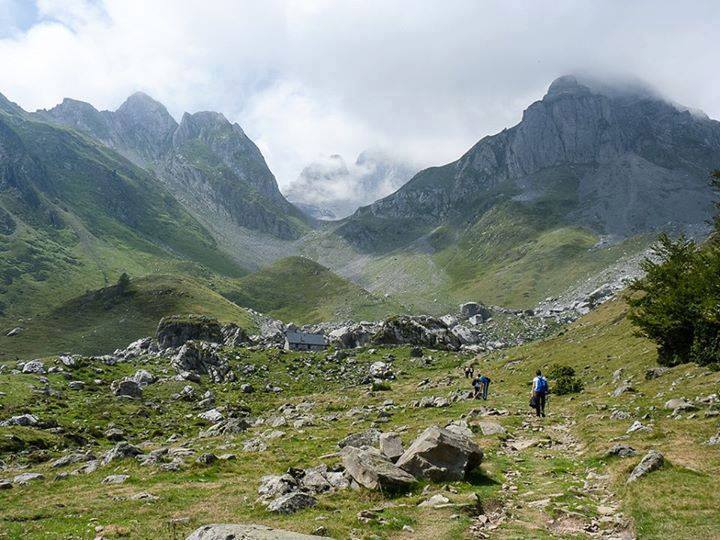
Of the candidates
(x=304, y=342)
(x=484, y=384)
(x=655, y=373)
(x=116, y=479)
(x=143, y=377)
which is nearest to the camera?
(x=116, y=479)

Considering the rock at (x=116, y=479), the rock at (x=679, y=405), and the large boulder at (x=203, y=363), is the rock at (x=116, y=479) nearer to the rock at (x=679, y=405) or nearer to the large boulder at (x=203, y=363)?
the rock at (x=679, y=405)

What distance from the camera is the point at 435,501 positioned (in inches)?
699

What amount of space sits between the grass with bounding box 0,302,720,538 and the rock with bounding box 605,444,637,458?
0.56 m

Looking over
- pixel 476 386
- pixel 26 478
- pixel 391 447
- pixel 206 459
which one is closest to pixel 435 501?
pixel 391 447

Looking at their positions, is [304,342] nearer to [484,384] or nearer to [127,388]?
[127,388]

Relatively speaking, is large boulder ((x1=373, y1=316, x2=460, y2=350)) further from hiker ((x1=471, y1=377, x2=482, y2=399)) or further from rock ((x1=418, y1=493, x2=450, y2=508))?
rock ((x1=418, y1=493, x2=450, y2=508))

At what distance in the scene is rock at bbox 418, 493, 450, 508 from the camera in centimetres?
1758

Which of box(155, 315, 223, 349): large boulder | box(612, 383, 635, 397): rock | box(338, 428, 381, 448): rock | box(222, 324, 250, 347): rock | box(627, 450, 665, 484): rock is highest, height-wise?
box(155, 315, 223, 349): large boulder

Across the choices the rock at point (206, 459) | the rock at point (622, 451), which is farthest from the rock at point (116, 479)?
the rock at point (622, 451)

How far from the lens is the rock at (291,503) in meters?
18.0

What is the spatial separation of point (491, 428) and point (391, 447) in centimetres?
1027

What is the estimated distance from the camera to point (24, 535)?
16953 mm

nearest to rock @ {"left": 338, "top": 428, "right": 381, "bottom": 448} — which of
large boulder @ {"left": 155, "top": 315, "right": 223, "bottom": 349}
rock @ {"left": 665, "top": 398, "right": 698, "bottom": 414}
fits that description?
rock @ {"left": 665, "top": 398, "right": 698, "bottom": 414}

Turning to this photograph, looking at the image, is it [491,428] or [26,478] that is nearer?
[26,478]
